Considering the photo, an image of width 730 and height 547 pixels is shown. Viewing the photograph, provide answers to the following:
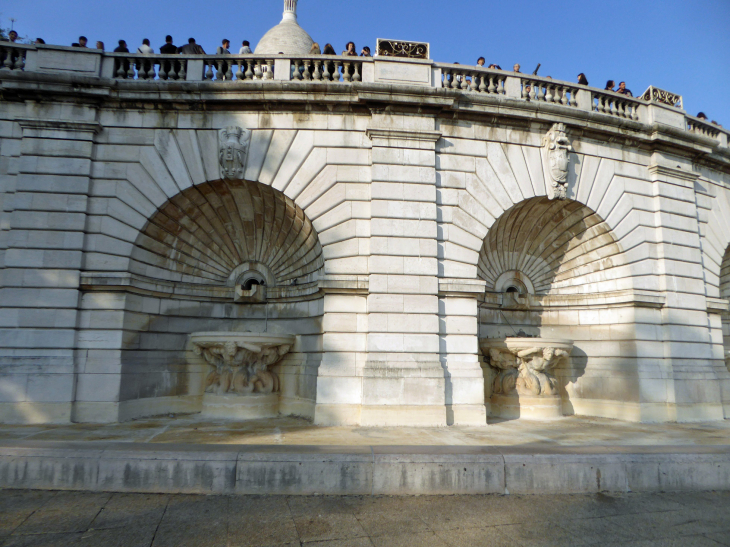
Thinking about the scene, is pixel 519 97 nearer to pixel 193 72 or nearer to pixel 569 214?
pixel 569 214

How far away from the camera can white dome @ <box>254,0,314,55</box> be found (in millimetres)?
20062

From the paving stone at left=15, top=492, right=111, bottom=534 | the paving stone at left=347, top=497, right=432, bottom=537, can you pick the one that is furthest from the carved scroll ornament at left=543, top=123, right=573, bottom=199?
the paving stone at left=15, top=492, right=111, bottom=534

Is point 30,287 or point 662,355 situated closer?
point 30,287

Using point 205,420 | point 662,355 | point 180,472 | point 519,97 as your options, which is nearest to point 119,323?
point 205,420

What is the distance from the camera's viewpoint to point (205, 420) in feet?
35.2

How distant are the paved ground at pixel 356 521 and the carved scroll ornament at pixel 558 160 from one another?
7924 millimetres

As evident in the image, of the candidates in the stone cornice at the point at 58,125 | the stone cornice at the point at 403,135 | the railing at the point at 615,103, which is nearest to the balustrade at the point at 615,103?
the railing at the point at 615,103

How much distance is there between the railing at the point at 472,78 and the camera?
11930mm

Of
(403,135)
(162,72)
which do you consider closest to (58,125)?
(162,72)

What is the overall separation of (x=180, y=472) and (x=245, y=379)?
18.6 feet

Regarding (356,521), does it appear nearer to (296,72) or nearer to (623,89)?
(296,72)

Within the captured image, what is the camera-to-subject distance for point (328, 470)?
19.4 ft

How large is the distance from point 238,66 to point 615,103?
409 inches

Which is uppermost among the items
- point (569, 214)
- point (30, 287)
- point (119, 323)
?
point (569, 214)
